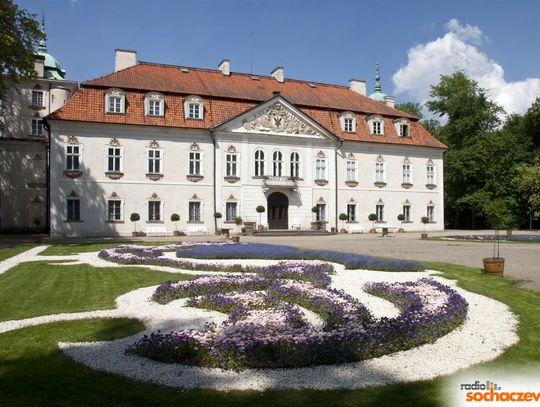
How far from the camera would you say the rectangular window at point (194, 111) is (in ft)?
124

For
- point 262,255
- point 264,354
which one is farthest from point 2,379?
point 262,255

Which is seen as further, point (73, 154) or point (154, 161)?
point (154, 161)

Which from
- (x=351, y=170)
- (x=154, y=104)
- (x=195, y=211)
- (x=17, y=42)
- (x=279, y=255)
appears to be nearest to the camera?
(x=279, y=255)

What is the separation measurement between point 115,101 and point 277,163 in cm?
1330

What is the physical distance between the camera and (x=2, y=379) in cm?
551

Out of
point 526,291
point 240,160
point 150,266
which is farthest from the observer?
point 240,160

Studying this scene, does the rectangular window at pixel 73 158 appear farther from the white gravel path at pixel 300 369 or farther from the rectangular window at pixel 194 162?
the white gravel path at pixel 300 369

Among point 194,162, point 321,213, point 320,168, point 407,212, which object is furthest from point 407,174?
point 194,162

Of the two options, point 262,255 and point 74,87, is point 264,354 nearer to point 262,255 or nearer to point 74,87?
point 262,255

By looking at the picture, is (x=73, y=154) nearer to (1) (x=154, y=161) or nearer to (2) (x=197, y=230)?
(1) (x=154, y=161)

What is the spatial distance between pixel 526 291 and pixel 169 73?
35084mm

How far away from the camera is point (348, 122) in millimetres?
43312

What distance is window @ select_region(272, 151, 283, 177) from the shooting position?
40.1 metres

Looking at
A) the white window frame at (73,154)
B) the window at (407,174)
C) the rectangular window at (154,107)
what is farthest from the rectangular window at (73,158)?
the window at (407,174)
